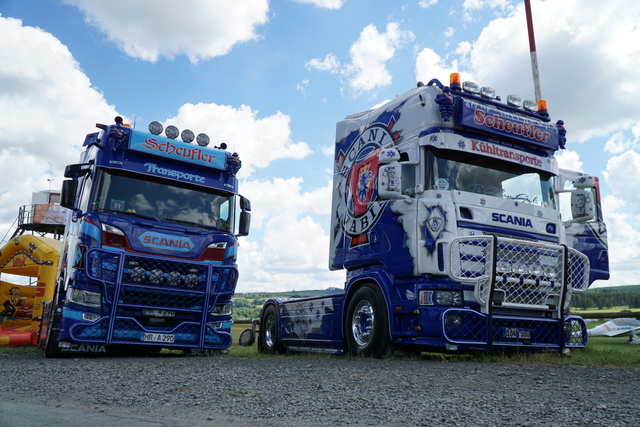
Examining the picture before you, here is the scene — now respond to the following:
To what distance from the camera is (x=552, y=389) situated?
4367mm

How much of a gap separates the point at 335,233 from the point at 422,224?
233 cm

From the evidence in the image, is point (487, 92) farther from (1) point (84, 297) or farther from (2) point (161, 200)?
(1) point (84, 297)

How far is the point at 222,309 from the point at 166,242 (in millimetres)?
1621

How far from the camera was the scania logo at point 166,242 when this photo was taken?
8508 mm

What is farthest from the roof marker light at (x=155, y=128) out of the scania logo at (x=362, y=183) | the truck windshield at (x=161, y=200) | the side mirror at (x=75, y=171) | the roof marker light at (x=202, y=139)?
the scania logo at (x=362, y=183)

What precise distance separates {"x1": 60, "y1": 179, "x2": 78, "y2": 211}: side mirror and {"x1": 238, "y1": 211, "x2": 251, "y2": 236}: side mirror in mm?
2924

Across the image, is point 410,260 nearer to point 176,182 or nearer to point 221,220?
point 221,220

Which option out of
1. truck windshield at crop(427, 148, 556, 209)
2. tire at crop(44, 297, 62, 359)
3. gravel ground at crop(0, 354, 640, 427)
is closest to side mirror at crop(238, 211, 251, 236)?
tire at crop(44, 297, 62, 359)

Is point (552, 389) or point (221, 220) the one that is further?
point (221, 220)

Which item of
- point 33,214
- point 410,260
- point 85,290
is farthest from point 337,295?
point 33,214

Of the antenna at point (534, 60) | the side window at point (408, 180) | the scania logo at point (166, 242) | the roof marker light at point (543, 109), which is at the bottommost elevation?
the scania logo at point (166, 242)

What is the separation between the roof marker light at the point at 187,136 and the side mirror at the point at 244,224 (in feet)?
5.59

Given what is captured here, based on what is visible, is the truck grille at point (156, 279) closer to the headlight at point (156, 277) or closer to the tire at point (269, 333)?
the headlight at point (156, 277)

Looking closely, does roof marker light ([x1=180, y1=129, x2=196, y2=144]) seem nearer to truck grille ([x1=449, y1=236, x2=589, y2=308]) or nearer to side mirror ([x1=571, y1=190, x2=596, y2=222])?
truck grille ([x1=449, y1=236, x2=589, y2=308])
